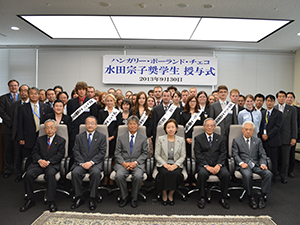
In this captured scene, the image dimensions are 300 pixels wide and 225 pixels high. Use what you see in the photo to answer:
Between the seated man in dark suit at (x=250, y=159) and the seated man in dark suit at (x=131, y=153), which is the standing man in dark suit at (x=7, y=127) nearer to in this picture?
the seated man in dark suit at (x=131, y=153)

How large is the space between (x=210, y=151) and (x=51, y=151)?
7.49ft

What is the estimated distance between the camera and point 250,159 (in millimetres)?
3098

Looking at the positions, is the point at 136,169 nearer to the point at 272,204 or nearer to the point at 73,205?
the point at 73,205

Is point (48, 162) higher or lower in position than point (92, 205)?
higher

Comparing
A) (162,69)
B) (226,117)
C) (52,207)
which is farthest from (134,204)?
(162,69)

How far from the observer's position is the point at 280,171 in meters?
3.97

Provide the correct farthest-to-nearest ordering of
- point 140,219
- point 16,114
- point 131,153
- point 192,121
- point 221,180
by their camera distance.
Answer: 1. point 16,114
2. point 192,121
3. point 131,153
4. point 221,180
5. point 140,219

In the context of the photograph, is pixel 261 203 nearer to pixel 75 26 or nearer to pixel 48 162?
pixel 48 162

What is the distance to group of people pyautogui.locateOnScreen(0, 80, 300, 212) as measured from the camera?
2.85 meters

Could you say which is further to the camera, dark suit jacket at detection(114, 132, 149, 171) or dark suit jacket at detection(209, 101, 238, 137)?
dark suit jacket at detection(209, 101, 238, 137)

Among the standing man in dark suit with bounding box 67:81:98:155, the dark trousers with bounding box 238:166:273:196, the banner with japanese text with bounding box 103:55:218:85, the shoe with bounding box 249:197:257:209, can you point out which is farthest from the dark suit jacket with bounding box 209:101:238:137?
the banner with japanese text with bounding box 103:55:218:85

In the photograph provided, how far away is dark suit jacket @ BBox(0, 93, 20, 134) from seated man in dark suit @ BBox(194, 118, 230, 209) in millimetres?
3406

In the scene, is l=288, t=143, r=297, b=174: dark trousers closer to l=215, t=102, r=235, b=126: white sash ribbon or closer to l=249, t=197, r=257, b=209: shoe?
l=215, t=102, r=235, b=126: white sash ribbon

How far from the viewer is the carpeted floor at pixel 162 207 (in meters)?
2.57
